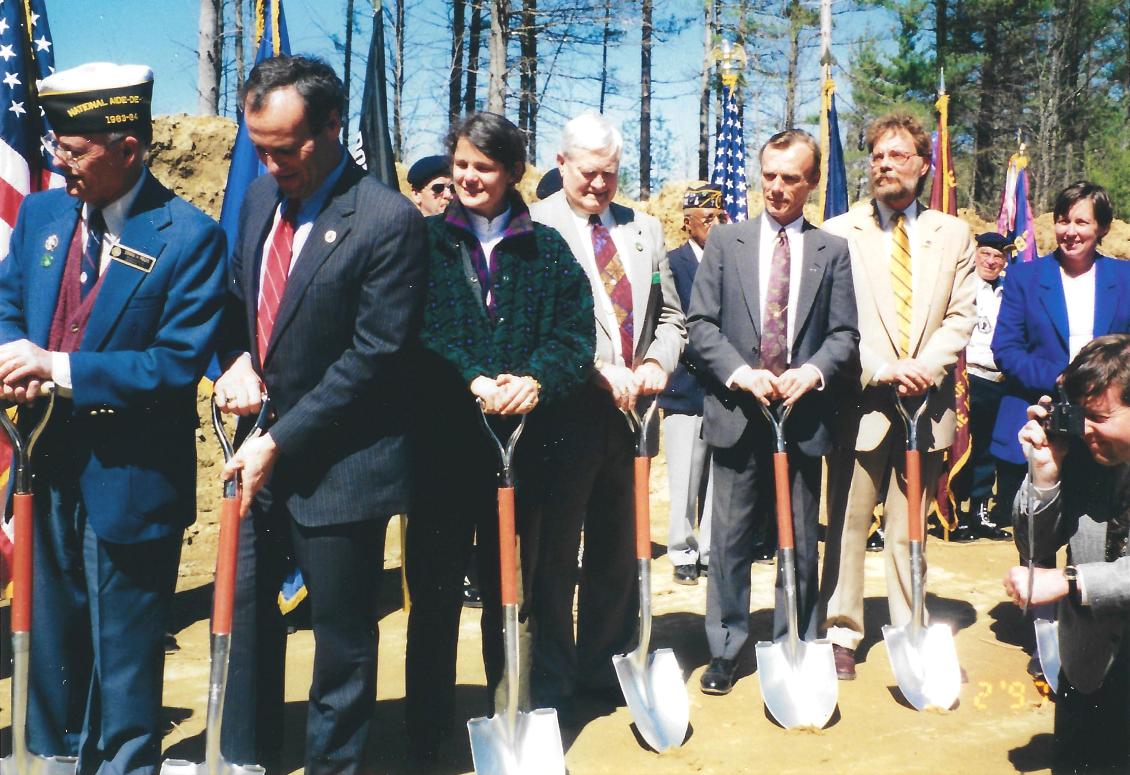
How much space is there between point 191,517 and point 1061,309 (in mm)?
3740

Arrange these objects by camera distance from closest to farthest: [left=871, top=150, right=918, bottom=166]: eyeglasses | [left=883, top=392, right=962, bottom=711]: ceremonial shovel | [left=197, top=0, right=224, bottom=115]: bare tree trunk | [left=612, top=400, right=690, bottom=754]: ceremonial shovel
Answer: [left=612, top=400, right=690, bottom=754]: ceremonial shovel
[left=883, top=392, right=962, bottom=711]: ceremonial shovel
[left=871, top=150, right=918, bottom=166]: eyeglasses
[left=197, top=0, right=224, bottom=115]: bare tree trunk

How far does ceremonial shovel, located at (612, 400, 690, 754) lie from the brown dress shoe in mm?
838

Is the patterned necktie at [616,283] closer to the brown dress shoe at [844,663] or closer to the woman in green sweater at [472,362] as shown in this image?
the woman in green sweater at [472,362]

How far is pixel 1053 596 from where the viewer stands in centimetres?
290

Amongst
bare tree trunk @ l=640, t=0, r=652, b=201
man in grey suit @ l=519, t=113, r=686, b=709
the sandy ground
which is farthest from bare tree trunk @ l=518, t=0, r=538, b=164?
man in grey suit @ l=519, t=113, r=686, b=709

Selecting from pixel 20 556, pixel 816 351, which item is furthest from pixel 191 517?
pixel 816 351

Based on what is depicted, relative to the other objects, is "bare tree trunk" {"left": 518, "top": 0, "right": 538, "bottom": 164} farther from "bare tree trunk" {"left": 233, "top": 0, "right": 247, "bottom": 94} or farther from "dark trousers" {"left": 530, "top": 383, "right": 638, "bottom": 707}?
"dark trousers" {"left": 530, "top": 383, "right": 638, "bottom": 707}

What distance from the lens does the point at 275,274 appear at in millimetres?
3012

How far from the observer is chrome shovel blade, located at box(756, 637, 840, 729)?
3723 mm

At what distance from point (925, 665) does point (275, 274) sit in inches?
110

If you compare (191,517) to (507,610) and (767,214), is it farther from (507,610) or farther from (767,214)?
(767,214)

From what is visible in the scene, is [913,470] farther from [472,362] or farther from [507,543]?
[472,362]

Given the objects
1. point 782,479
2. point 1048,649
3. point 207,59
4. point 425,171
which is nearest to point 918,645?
point 1048,649

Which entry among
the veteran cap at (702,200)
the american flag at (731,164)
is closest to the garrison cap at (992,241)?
the american flag at (731,164)
